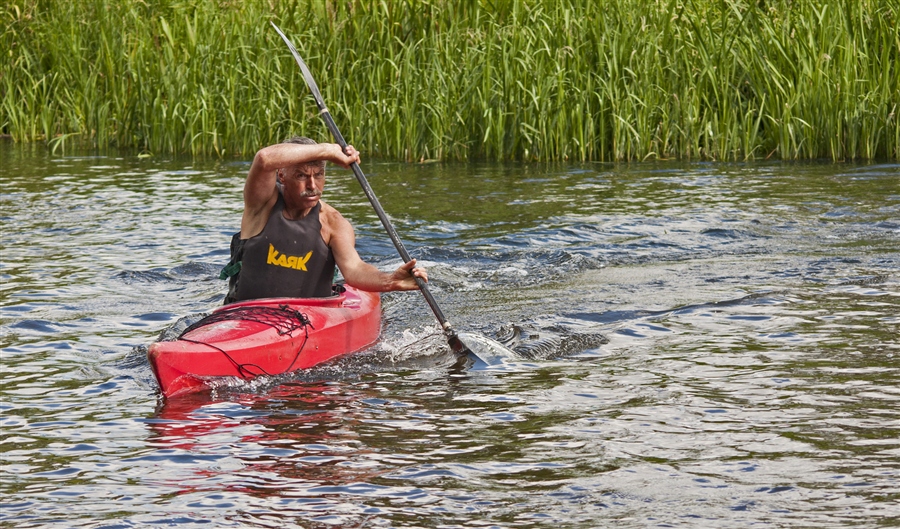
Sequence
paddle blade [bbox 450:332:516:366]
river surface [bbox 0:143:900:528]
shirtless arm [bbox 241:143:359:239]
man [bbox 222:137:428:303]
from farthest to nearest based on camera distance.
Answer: man [bbox 222:137:428:303], paddle blade [bbox 450:332:516:366], shirtless arm [bbox 241:143:359:239], river surface [bbox 0:143:900:528]

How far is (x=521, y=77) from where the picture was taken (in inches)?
444

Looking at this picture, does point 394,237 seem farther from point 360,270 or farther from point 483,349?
point 483,349

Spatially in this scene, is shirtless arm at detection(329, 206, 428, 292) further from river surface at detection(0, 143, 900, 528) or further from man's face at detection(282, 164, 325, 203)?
river surface at detection(0, 143, 900, 528)

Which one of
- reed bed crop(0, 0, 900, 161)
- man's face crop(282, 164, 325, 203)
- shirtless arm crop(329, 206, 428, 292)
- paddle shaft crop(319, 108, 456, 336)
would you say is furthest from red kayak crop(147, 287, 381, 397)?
reed bed crop(0, 0, 900, 161)

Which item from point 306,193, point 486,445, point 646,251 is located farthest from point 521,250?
point 486,445

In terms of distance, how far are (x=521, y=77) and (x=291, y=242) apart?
19.8ft

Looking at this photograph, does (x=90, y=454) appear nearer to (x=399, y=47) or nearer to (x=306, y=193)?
(x=306, y=193)

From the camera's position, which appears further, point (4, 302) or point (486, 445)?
point (4, 302)

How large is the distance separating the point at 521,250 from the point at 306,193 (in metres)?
2.94

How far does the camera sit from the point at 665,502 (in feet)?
11.5

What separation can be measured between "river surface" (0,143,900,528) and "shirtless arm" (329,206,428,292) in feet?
1.20

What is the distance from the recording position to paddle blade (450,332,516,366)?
18.1ft

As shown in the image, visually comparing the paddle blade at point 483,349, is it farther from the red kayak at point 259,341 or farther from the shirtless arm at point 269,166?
the shirtless arm at point 269,166

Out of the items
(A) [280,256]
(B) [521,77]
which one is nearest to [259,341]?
(A) [280,256]
